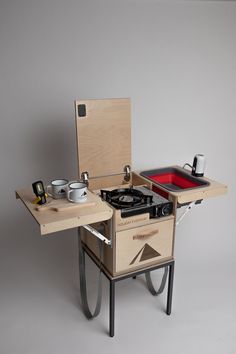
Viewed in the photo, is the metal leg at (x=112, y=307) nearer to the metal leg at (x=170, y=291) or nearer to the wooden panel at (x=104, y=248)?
the wooden panel at (x=104, y=248)

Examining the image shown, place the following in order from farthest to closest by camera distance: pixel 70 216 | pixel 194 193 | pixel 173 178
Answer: pixel 173 178
pixel 194 193
pixel 70 216

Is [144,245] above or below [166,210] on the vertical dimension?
below

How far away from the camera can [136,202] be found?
1.79 metres

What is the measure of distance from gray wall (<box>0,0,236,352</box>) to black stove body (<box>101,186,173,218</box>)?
664 mm

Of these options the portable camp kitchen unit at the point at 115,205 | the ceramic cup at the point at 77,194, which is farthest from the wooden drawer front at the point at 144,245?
the ceramic cup at the point at 77,194

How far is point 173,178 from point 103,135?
1.99 ft

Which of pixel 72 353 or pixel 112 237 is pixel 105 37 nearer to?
pixel 112 237

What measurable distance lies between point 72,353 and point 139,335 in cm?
37

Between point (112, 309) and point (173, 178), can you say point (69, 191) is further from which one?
point (173, 178)

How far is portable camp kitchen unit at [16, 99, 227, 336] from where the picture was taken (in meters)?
1.64

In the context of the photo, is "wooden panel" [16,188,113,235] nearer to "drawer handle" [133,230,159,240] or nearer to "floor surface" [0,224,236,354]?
"drawer handle" [133,230,159,240]

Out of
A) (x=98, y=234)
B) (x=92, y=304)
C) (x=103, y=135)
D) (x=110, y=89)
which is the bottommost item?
(x=92, y=304)

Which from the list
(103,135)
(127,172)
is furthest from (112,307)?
(103,135)

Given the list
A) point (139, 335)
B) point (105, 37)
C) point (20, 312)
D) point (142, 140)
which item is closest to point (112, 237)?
point (139, 335)
